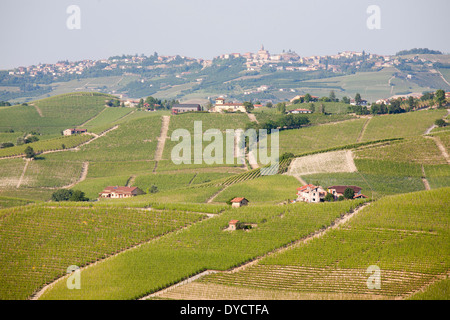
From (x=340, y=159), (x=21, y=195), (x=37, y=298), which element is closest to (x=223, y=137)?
(x=340, y=159)

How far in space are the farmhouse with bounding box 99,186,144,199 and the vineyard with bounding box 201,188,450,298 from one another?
3159 centimetres

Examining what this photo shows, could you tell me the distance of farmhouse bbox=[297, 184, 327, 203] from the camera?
5706 centimetres

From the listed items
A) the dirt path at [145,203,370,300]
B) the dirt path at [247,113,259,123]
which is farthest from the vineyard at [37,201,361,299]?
the dirt path at [247,113,259,123]

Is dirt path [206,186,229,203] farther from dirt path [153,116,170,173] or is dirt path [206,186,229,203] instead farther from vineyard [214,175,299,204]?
dirt path [153,116,170,173]

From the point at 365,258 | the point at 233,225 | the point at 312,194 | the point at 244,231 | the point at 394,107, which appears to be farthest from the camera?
the point at 394,107

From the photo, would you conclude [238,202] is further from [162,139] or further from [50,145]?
Answer: [50,145]

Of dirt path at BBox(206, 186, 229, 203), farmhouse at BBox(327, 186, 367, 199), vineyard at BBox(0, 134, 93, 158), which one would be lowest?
dirt path at BBox(206, 186, 229, 203)

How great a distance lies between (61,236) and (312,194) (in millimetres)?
24863

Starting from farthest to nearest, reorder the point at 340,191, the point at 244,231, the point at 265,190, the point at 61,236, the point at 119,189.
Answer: the point at 119,189 < the point at 265,190 < the point at 340,191 < the point at 61,236 < the point at 244,231

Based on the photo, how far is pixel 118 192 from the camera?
6962 cm

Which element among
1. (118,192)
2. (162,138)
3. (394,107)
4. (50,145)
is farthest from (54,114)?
(394,107)

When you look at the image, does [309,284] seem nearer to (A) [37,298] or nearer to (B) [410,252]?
(B) [410,252]

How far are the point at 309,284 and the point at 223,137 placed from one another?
6016 cm

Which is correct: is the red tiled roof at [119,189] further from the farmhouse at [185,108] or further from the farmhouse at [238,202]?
the farmhouse at [185,108]
